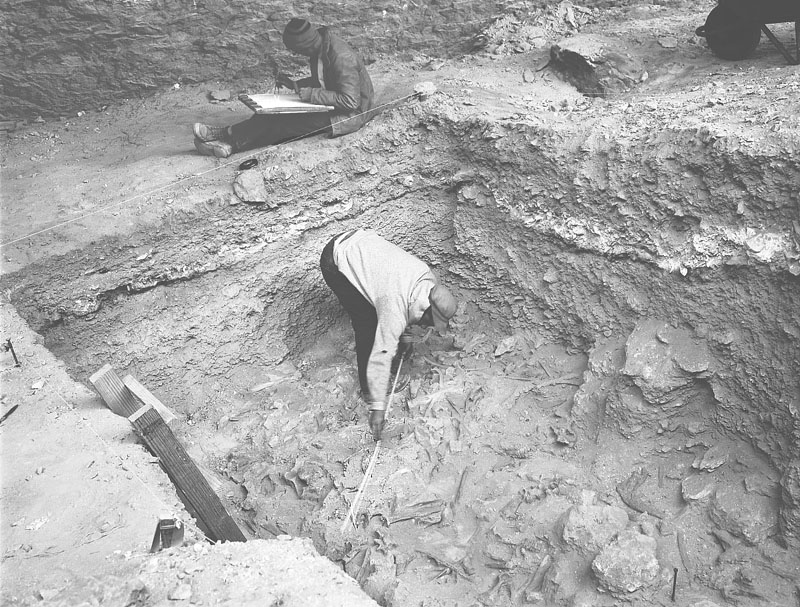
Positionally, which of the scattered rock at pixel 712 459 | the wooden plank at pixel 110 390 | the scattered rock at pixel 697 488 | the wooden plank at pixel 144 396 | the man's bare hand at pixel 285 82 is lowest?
the scattered rock at pixel 697 488

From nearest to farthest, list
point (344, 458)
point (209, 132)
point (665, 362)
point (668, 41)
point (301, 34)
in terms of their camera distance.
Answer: point (665, 362) < point (344, 458) < point (301, 34) < point (209, 132) < point (668, 41)

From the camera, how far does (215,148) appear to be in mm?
4629

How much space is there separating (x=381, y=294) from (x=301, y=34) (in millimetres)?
2008

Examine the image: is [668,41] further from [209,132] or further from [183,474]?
[183,474]

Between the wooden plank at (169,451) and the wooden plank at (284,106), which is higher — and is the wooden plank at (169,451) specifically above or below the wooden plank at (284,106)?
below

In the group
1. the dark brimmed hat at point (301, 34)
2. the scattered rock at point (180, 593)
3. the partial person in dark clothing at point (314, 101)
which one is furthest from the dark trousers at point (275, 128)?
the scattered rock at point (180, 593)

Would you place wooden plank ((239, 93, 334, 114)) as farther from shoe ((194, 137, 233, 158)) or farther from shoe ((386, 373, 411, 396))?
shoe ((386, 373, 411, 396))

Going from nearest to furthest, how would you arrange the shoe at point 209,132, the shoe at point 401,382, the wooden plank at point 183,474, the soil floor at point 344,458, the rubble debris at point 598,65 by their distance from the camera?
the soil floor at point 344,458
the wooden plank at point 183,474
the shoe at point 401,382
the shoe at point 209,132
the rubble debris at point 598,65

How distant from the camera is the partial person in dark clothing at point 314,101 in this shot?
424 centimetres

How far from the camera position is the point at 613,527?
3.40 meters

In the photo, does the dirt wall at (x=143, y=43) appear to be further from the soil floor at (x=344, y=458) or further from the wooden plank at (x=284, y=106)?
the wooden plank at (x=284, y=106)

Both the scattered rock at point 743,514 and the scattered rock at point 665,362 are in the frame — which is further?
the scattered rock at point 665,362

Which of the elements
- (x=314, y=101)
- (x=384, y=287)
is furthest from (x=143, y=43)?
(x=384, y=287)

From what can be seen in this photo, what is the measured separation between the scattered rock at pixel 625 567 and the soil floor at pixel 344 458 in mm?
47
